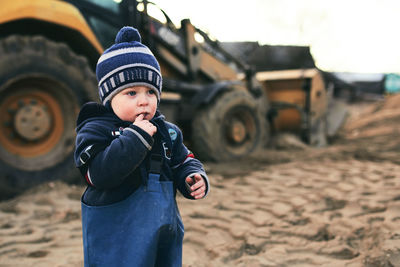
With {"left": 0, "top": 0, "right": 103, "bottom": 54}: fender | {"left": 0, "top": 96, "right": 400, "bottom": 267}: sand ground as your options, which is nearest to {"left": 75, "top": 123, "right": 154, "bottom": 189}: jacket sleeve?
{"left": 0, "top": 96, "right": 400, "bottom": 267}: sand ground

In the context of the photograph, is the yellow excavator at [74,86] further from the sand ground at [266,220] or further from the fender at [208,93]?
the sand ground at [266,220]

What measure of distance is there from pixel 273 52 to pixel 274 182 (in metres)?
6.10

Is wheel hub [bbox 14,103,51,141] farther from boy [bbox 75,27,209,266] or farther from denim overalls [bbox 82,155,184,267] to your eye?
denim overalls [bbox 82,155,184,267]

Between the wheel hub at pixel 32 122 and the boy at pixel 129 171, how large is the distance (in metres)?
2.10

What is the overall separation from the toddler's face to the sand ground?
1.09 metres

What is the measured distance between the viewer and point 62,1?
3.47 m

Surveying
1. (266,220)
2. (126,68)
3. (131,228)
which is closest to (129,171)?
(131,228)

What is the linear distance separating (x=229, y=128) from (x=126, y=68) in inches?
146

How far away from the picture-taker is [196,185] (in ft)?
3.91

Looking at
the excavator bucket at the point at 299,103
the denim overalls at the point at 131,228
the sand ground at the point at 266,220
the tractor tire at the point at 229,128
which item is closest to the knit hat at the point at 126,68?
the denim overalls at the point at 131,228

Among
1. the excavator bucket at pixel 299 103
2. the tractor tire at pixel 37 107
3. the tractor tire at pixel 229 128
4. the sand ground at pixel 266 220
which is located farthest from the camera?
the excavator bucket at pixel 299 103

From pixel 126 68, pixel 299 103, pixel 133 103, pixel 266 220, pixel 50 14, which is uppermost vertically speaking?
pixel 50 14

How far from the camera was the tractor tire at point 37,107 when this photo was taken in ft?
9.72

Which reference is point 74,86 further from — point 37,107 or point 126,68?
point 126,68
